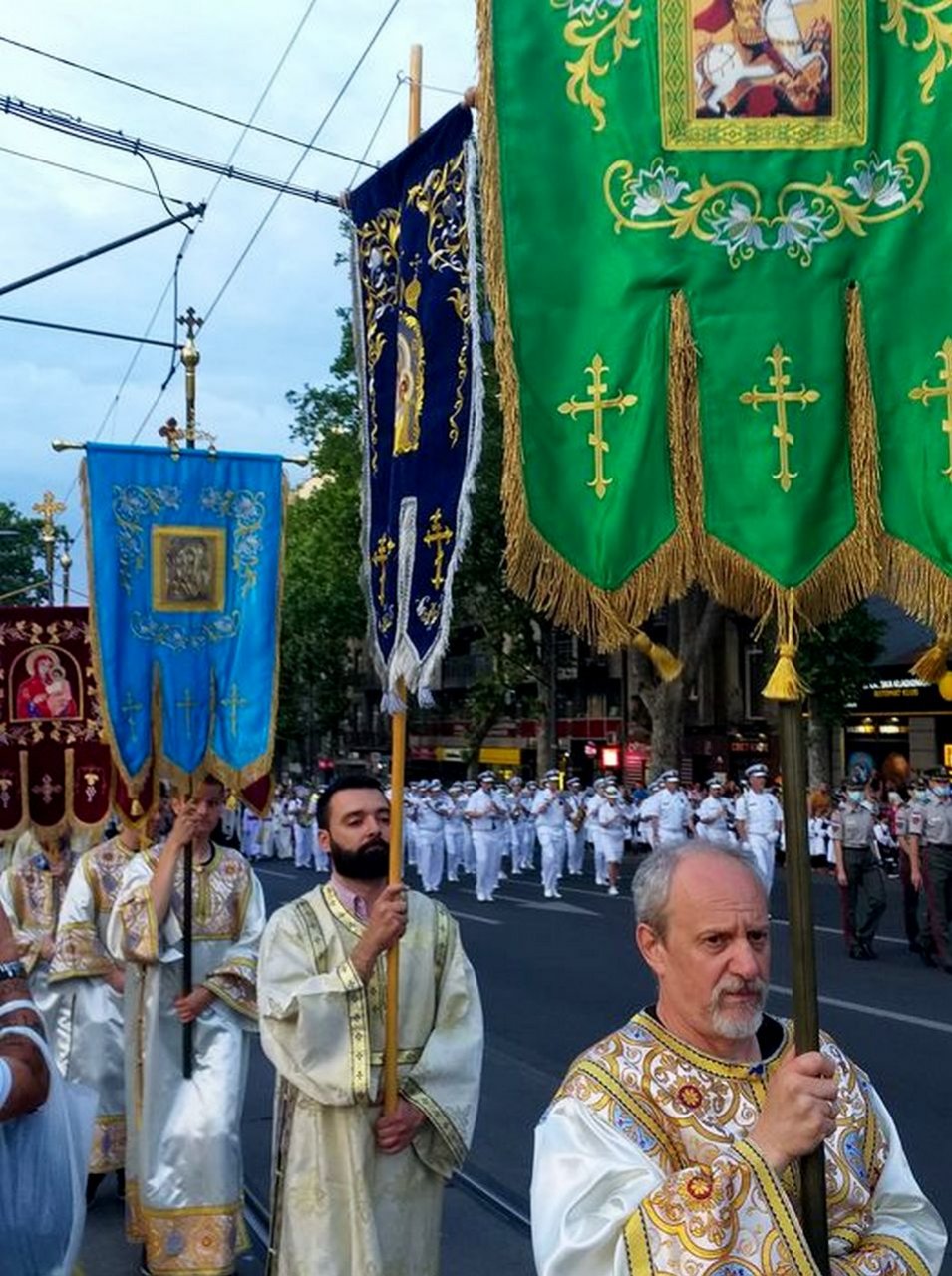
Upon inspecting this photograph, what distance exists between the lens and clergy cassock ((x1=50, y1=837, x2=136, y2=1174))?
21.4 feet

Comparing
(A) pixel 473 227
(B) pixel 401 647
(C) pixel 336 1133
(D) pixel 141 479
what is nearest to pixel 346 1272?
(C) pixel 336 1133

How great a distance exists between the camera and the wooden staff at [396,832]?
395 centimetres

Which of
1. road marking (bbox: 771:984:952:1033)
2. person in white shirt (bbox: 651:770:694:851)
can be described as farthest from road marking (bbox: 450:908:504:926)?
road marking (bbox: 771:984:952:1033)

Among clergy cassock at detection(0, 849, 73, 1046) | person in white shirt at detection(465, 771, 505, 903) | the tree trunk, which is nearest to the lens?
clergy cassock at detection(0, 849, 73, 1046)

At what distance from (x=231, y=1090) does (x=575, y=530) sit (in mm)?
3566

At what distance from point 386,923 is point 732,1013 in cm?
153

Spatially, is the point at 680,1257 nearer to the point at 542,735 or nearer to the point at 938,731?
the point at 938,731

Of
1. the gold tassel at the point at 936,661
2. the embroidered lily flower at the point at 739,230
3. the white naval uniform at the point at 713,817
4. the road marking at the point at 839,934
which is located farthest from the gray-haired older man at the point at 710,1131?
the white naval uniform at the point at 713,817

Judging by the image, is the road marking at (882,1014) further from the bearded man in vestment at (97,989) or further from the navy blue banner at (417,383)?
the navy blue banner at (417,383)

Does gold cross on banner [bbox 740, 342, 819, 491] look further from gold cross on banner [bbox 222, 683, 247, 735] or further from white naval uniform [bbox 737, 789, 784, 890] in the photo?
white naval uniform [bbox 737, 789, 784, 890]

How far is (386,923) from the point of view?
391 centimetres

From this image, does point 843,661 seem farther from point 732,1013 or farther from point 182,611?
point 732,1013

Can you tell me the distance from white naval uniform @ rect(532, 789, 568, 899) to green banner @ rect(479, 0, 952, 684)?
762 inches

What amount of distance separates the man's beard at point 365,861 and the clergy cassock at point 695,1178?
5.84ft
